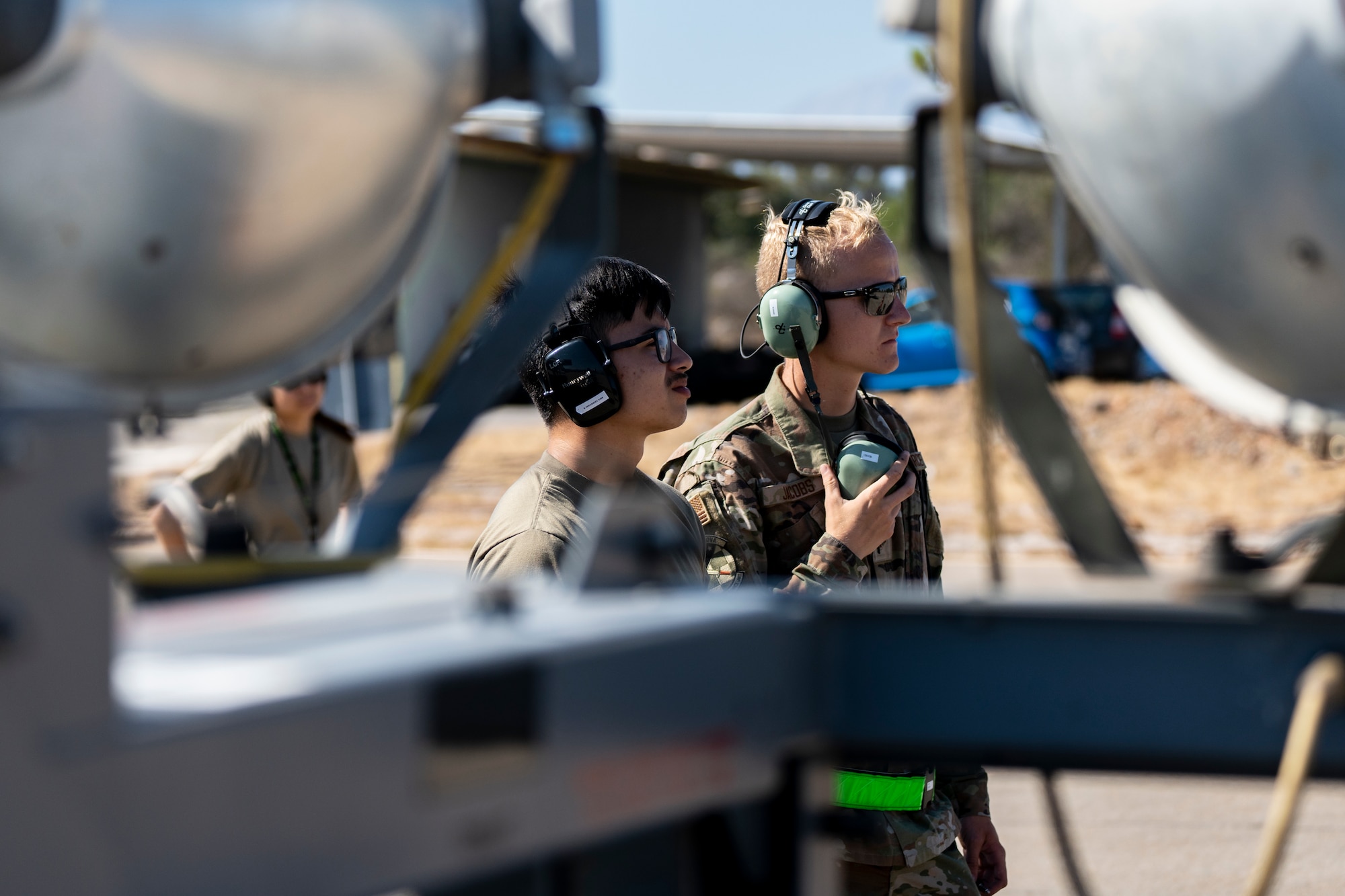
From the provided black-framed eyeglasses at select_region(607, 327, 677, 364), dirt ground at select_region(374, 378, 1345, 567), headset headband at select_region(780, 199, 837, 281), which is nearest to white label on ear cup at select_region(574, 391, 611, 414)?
black-framed eyeglasses at select_region(607, 327, 677, 364)

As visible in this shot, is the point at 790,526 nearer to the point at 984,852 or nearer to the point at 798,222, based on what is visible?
the point at 798,222

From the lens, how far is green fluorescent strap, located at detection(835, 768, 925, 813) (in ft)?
9.73

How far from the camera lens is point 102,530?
1010 millimetres

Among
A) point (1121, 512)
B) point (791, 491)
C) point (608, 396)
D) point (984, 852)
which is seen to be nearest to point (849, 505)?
point (791, 491)

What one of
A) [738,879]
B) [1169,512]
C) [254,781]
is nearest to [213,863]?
[254,781]

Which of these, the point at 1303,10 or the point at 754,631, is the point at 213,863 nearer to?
the point at 754,631

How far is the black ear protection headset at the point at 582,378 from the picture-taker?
2.59m

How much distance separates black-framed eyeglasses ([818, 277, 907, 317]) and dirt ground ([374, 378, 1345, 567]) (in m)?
6.60

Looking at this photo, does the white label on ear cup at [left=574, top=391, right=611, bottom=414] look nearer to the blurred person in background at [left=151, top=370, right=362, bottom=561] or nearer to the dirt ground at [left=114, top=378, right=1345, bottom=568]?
the blurred person in background at [left=151, top=370, right=362, bottom=561]

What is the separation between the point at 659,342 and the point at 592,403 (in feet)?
0.70

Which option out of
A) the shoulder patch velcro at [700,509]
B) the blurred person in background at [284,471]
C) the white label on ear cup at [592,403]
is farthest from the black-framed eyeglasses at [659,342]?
the blurred person in background at [284,471]

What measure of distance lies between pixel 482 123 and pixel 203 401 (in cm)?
53

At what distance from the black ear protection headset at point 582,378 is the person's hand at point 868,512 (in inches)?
21.2

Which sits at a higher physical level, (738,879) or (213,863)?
(213,863)
